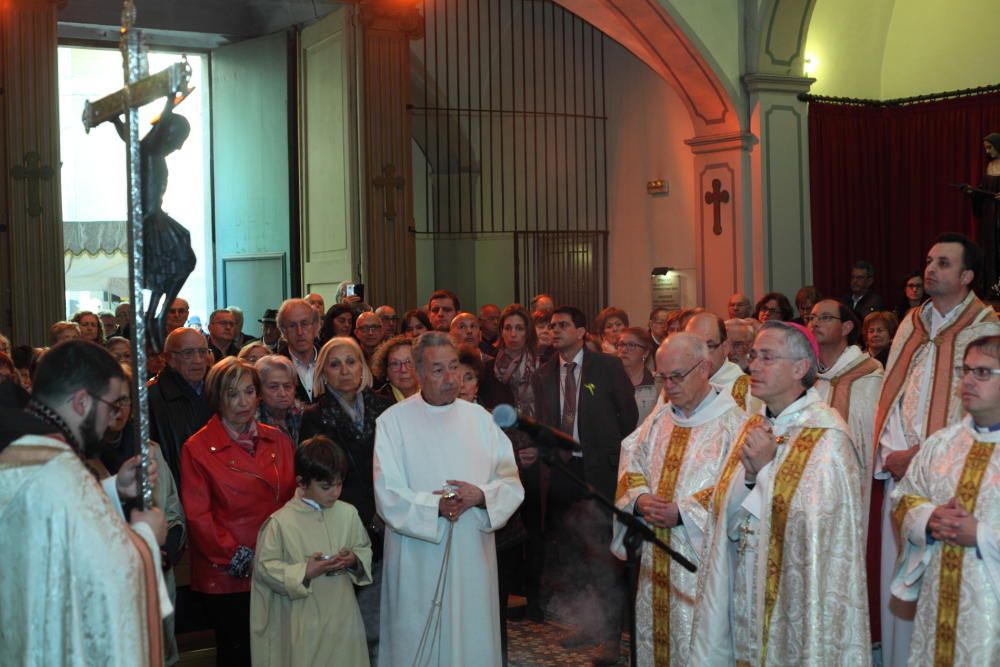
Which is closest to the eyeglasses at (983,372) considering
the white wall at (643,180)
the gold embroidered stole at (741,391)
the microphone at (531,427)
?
the microphone at (531,427)

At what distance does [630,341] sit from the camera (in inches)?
289

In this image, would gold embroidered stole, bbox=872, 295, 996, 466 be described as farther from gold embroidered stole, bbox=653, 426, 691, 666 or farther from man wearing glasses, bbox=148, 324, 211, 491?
man wearing glasses, bbox=148, 324, 211, 491

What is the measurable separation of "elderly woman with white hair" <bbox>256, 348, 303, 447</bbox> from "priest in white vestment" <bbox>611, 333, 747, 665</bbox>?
61.5 inches

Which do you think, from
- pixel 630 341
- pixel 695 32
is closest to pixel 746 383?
pixel 630 341

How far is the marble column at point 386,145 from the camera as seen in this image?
11438 mm

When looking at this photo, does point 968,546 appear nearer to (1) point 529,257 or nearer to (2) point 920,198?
(2) point 920,198

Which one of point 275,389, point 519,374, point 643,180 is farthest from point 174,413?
point 643,180

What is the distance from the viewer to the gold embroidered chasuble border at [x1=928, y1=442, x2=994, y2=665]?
411cm

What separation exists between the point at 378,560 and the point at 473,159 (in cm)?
971

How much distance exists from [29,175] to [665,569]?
7.05m

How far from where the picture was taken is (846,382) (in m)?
6.32

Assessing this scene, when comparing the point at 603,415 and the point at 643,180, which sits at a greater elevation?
the point at 643,180

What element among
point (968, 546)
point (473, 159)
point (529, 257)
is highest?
point (473, 159)

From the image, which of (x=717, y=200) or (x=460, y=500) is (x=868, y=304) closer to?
(x=717, y=200)
